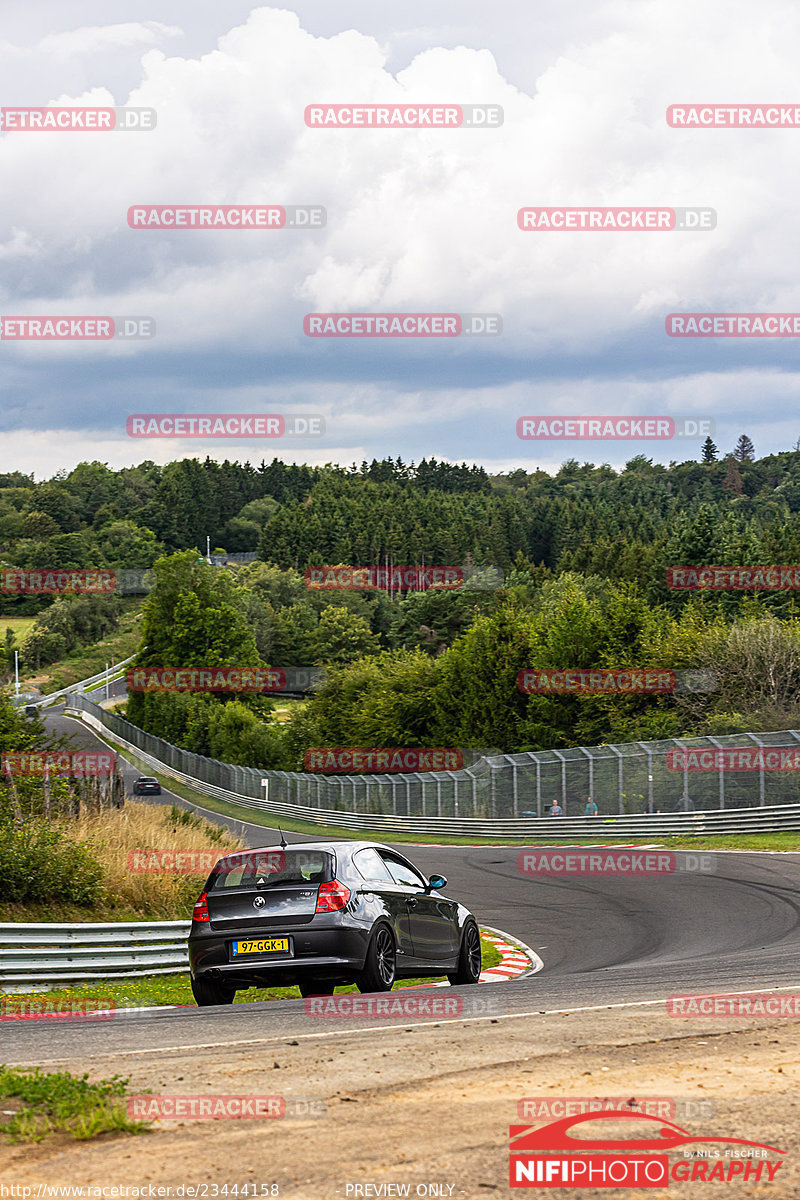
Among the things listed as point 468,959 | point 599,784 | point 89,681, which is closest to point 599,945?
point 468,959

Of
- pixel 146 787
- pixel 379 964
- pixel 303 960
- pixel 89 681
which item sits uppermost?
pixel 303 960

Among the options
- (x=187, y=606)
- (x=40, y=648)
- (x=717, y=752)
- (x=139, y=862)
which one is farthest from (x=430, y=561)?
(x=139, y=862)

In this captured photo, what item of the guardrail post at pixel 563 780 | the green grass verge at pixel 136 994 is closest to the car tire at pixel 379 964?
the green grass verge at pixel 136 994

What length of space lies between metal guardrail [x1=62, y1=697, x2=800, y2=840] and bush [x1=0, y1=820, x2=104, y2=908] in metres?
17.9

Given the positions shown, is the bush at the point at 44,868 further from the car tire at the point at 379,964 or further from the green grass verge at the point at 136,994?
the car tire at the point at 379,964

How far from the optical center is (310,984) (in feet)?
34.2

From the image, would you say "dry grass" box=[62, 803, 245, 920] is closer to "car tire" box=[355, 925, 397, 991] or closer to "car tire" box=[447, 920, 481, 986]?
"car tire" box=[447, 920, 481, 986]

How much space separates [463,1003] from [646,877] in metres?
14.8

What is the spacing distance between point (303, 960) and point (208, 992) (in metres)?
1.23

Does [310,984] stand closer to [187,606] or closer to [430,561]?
[187,606]

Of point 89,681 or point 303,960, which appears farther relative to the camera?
point 89,681

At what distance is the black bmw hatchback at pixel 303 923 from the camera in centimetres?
1028

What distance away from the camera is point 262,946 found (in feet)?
34.2

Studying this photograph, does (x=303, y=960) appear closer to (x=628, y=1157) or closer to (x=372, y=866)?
(x=372, y=866)
